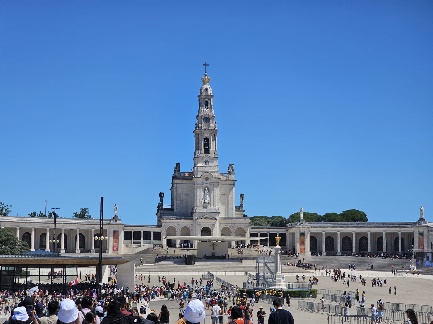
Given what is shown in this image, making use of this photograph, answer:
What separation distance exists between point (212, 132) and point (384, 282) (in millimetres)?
45770

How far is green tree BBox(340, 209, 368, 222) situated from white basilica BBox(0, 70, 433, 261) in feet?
101

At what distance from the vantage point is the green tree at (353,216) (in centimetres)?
14538

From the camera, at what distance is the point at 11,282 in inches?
1973

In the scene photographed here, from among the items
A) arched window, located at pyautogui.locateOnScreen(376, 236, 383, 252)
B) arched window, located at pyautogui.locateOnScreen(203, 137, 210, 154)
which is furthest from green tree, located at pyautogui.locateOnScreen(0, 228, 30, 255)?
arched window, located at pyautogui.locateOnScreen(376, 236, 383, 252)

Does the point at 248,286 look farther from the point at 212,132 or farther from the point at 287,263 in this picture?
the point at 212,132

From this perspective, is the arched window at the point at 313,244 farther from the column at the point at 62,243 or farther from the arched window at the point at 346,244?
the column at the point at 62,243

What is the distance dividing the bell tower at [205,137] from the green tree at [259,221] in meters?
38.2

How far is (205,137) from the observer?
356ft

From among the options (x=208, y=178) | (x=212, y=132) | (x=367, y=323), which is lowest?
(x=367, y=323)

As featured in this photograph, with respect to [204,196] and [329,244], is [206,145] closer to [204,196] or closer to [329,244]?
[204,196]

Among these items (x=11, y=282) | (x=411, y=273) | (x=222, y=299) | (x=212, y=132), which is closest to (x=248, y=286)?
(x=222, y=299)

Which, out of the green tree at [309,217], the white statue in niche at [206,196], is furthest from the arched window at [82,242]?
the green tree at [309,217]

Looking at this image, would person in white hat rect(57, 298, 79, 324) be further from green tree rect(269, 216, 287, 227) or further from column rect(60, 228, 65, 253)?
green tree rect(269, 216, 287, 227)

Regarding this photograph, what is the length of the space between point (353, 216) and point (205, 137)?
48716 millimetres
